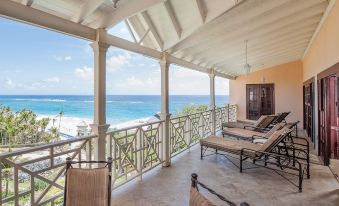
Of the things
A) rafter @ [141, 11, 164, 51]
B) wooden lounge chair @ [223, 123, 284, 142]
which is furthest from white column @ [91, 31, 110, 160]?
wooden lounge chair @ [223, 123, 284, 142]

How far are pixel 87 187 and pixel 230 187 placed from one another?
2.38m

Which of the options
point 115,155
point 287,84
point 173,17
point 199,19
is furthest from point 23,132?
point 287,84

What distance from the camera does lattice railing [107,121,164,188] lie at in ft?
11.9

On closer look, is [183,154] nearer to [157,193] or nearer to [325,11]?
[157,193]

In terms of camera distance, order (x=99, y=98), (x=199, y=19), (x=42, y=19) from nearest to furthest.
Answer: (x=42, y=19), (x=99, y=98), (x=199, y=19)

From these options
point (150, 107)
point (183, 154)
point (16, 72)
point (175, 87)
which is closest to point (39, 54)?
point (16, 72)

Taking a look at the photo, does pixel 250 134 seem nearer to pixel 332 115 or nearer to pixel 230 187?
pixel 332 115

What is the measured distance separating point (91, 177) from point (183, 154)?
12.2 feet

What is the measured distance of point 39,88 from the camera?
3094cm

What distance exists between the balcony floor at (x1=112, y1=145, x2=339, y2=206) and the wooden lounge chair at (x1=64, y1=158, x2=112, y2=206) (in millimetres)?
1063

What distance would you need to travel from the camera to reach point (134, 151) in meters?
4.04

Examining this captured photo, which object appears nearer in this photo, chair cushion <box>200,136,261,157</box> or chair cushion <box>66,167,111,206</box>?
chair cushion <box>66,167,111,206</box>

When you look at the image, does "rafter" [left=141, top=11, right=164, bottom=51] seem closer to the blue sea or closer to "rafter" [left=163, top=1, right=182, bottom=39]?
"rafter" [left=163, top=1, right=182, bottom=39]

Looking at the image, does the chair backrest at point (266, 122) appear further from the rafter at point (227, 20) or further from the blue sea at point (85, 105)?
the blue sea at point (85, 105)
